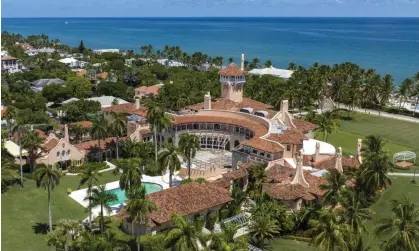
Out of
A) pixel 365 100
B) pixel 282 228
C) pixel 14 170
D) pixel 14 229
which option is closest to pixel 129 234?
pixel 14 229

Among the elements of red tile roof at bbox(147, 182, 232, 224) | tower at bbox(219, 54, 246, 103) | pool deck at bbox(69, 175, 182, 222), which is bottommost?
pool deck at bbox(69, 175, 182, 222)

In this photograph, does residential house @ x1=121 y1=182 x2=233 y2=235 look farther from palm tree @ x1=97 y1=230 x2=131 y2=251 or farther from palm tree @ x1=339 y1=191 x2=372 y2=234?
palm tree @ x1=339 y1=191 x2=372 y2=234

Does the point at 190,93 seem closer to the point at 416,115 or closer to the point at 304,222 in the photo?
the point at 416,115

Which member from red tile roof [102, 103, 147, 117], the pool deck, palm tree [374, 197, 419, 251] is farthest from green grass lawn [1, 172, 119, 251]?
palm tree [374, 197, 419, 251]

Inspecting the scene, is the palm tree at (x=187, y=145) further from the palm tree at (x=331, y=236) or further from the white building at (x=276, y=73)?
the white building at (x=276, y=73)

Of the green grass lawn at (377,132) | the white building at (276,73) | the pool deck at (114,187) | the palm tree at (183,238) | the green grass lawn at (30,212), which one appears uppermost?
the white building at (276,73)

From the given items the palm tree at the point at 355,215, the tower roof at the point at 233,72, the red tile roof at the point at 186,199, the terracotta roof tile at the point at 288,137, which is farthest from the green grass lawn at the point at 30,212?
the tower roof at the point at 233,72
